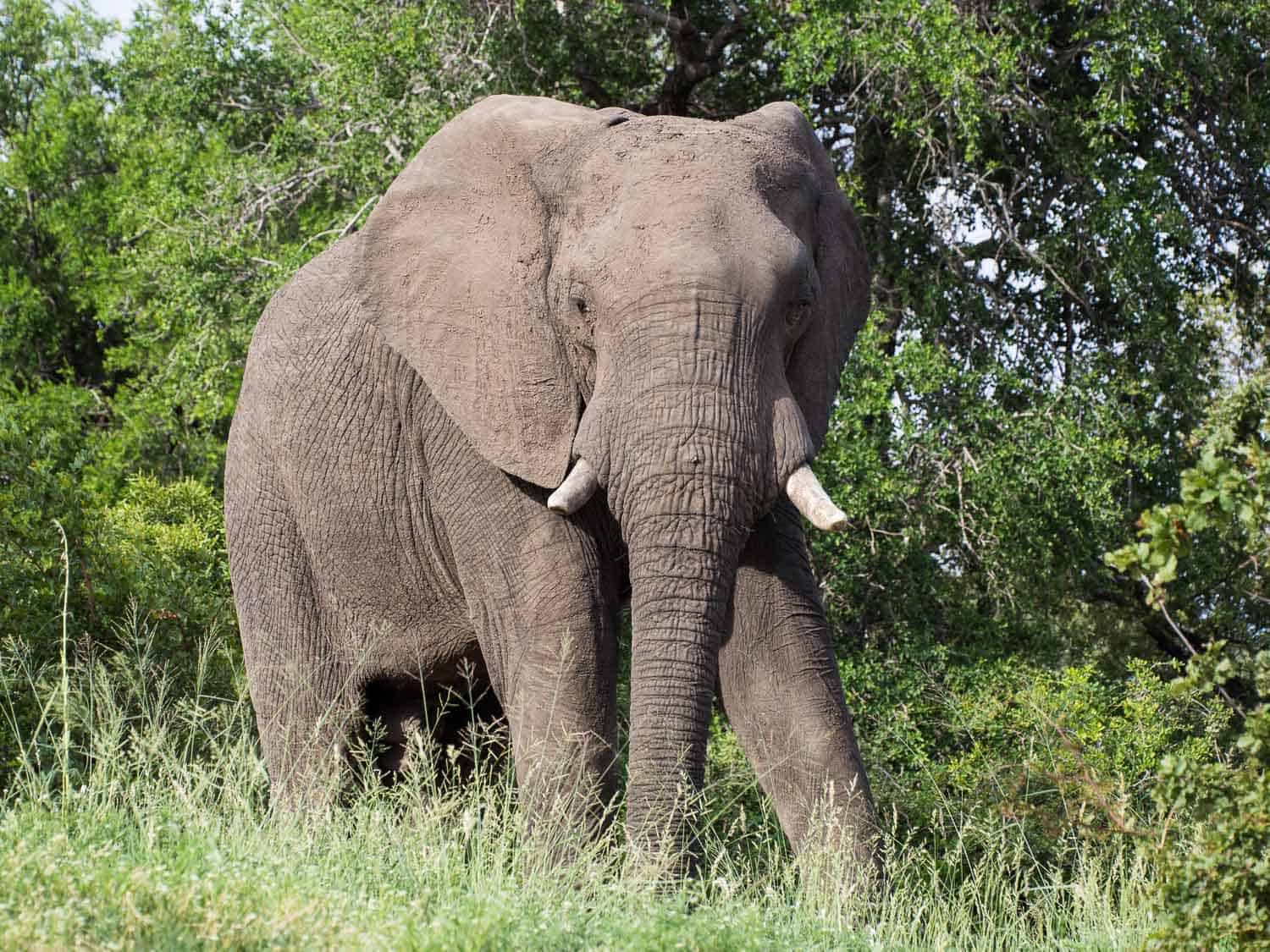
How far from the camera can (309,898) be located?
13.5 ft

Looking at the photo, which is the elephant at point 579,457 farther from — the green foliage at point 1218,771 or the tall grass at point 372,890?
the green foliage at point 1218,771

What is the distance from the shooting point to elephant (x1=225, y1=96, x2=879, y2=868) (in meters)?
5.39

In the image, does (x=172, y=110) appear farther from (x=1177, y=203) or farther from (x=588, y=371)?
(x=588, y=371)

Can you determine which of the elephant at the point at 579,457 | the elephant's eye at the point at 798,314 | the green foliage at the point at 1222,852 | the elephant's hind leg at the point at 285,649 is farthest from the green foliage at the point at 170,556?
the green foliage at the point at 1222,852

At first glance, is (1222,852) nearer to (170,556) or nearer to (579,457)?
(579,457)

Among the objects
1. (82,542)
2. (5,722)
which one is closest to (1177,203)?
(82,542)

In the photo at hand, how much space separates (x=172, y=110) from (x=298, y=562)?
804 centimetres

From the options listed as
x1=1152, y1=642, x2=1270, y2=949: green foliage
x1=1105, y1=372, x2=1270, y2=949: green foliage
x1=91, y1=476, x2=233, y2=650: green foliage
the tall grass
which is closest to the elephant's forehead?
x1=1105, y1=372, x2=1270, y2=949: green foliage

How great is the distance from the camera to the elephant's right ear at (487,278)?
5.81 m

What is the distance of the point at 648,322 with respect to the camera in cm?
544

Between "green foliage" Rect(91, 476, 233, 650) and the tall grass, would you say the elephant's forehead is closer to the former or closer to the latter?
the tall grass

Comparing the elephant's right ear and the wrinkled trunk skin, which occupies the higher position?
the elephant's right ear

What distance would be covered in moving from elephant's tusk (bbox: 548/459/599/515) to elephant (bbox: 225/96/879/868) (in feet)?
0.03

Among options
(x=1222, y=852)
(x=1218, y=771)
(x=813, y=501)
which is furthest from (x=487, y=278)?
(x=1222, y=852)
